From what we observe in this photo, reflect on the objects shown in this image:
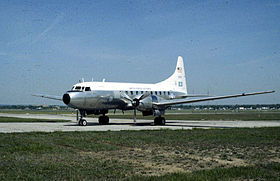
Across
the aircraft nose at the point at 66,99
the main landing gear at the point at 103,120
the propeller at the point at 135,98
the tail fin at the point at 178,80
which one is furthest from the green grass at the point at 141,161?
the tail fin at the point at 178,80

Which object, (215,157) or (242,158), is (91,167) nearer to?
(215,157)

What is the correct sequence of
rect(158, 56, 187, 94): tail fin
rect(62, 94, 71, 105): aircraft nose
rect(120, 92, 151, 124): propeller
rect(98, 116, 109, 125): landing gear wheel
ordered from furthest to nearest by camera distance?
rect(158, 56, 187, 94): tail fin
rect(98, 116, 109, 125): landing gear wheel
rect(120, 92, 151, 124): propeller
rect(62, 94, 71, 105): aircraft nose

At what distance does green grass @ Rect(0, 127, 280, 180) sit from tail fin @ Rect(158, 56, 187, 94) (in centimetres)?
1984

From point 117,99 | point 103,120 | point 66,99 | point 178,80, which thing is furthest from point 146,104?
point 178,80

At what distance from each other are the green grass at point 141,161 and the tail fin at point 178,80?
19.8 m

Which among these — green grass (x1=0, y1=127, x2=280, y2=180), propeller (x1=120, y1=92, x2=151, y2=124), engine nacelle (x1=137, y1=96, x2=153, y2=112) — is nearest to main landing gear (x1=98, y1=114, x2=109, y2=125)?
propeller (x1=120, y1=92, x2=151, y2=124)

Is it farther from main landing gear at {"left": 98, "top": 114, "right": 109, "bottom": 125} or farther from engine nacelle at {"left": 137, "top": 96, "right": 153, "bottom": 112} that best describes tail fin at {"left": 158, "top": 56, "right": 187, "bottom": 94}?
main landing gear at {"left": 98, "top": 114, "right": 109, "bottom": 125}

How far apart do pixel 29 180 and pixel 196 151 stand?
6.92 m

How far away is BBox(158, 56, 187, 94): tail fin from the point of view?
34438 mm

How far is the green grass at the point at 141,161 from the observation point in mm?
7965

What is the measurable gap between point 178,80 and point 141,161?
26115 mm

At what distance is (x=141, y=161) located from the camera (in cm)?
1002

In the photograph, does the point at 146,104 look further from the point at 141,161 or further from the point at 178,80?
the point at 141,161

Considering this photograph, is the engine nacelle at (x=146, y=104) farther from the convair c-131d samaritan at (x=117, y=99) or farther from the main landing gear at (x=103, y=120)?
the main landing gear at (x=103, y=120)
